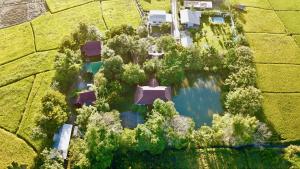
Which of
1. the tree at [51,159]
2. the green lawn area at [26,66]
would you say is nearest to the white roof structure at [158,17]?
the green lawn area at [26,66]

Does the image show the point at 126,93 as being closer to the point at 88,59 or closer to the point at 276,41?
the point at 88,59

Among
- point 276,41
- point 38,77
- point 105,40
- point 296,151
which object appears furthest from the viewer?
point 276,41

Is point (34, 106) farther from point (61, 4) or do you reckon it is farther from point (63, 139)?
point (61, 4)

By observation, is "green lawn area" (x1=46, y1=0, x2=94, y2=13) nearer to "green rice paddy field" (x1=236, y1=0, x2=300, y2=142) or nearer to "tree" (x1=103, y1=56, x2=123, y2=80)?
"tree" (x1=103, y1=56, x2=123, y2=80)

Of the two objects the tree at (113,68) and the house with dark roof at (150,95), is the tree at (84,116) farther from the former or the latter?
the tree at (113,68)

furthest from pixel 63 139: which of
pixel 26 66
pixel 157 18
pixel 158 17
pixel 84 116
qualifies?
pixel 158 17

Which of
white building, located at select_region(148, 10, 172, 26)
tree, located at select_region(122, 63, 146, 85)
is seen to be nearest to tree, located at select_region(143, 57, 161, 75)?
tree, located at select_region(122, 63, 146, 85)

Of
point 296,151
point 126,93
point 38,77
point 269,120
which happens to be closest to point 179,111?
point 126,93
